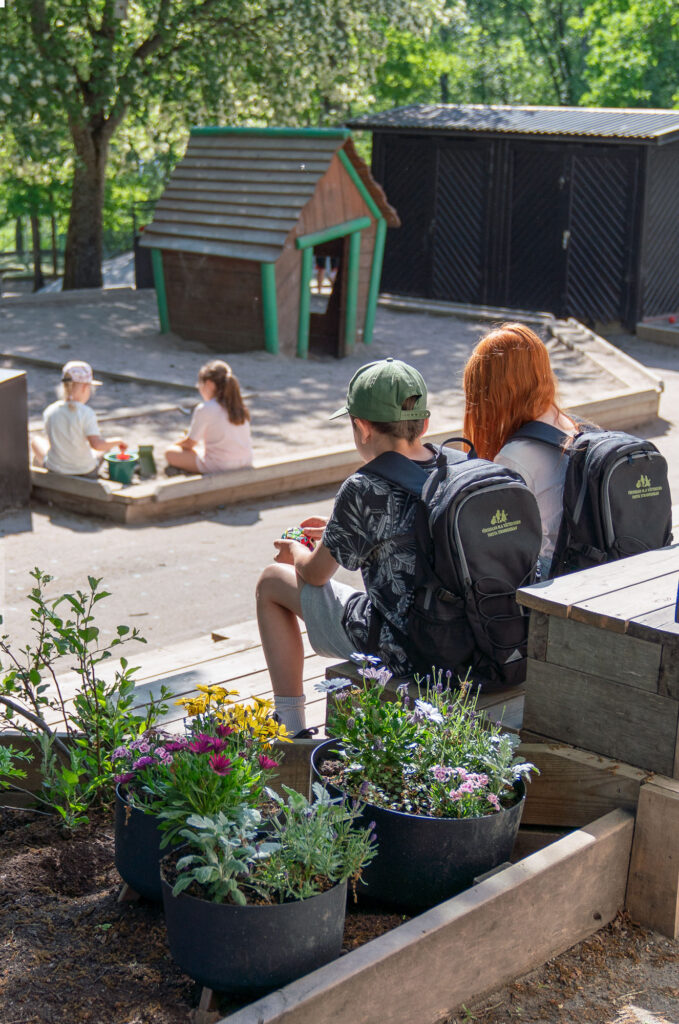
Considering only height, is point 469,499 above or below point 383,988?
above

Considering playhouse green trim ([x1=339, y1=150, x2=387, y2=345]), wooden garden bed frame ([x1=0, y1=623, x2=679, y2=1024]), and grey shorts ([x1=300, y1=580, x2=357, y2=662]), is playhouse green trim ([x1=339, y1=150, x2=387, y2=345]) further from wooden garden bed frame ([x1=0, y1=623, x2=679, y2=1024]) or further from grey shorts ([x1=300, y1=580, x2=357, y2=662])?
wooden garden bed frame ([x1=0, y1=623, x2=679, y2=1024])

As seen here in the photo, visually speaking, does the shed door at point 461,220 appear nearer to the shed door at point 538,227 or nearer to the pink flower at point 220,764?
the shed door at point 538,227

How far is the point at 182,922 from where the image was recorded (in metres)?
2.43

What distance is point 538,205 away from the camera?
18.7 m

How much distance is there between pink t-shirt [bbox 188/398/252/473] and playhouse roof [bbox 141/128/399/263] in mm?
5120

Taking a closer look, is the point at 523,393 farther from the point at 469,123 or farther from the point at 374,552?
the point at 469,123

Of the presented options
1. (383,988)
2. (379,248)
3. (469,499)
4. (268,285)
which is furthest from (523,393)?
(379,248)

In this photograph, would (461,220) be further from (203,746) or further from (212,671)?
(203,746)

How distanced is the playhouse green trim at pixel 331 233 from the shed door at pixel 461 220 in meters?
5.13

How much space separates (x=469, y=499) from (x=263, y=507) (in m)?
5.78

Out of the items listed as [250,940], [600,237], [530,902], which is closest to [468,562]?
[530,902]

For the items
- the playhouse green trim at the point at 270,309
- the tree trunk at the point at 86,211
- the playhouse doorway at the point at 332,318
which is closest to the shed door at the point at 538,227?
the playhouse doorway at the point at 332,318

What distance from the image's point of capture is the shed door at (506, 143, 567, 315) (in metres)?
18.4

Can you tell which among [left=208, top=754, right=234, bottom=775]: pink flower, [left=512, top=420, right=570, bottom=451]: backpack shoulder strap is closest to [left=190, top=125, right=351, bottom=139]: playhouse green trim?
[left=512, top=420, right=570, bottom=451]: backpack shoulder strap
